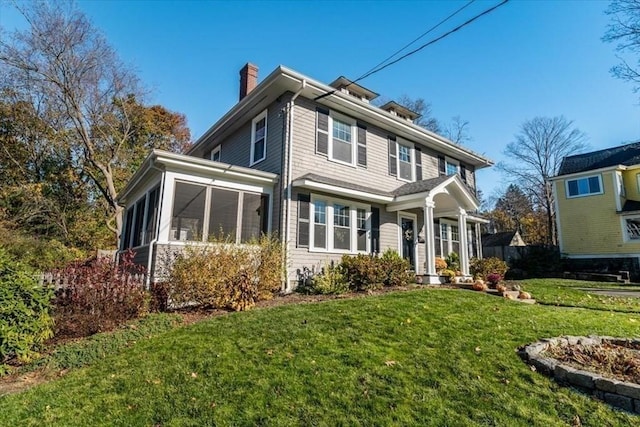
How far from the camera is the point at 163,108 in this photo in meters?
28.6

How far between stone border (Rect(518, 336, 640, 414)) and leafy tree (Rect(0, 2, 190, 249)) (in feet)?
69.2

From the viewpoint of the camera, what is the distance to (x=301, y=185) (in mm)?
9898

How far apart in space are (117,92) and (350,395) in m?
23.0

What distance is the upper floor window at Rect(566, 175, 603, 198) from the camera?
20.9 m

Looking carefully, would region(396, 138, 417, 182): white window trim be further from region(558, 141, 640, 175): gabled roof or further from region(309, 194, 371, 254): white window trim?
region(558, 141, 640, 175): gabled roof

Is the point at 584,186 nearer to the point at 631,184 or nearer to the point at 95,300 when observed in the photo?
the point at 631,184

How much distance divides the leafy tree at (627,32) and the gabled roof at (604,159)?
7354 mm

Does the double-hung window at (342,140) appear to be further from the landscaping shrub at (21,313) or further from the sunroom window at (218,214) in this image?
the landscaping shrub at (21,313)

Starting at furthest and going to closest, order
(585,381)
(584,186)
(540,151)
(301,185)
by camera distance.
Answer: (540,151) → (584,186) → (301,185) → (585,381)

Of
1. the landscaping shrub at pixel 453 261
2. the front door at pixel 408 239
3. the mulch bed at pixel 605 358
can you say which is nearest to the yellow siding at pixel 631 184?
the landscaping shrub at pixel 453 261

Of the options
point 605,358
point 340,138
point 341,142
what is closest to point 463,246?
point 341,142

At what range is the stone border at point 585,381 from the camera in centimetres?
324

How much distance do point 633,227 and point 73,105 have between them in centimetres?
3176

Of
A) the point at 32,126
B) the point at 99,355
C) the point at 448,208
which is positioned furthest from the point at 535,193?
the point at 32,126
